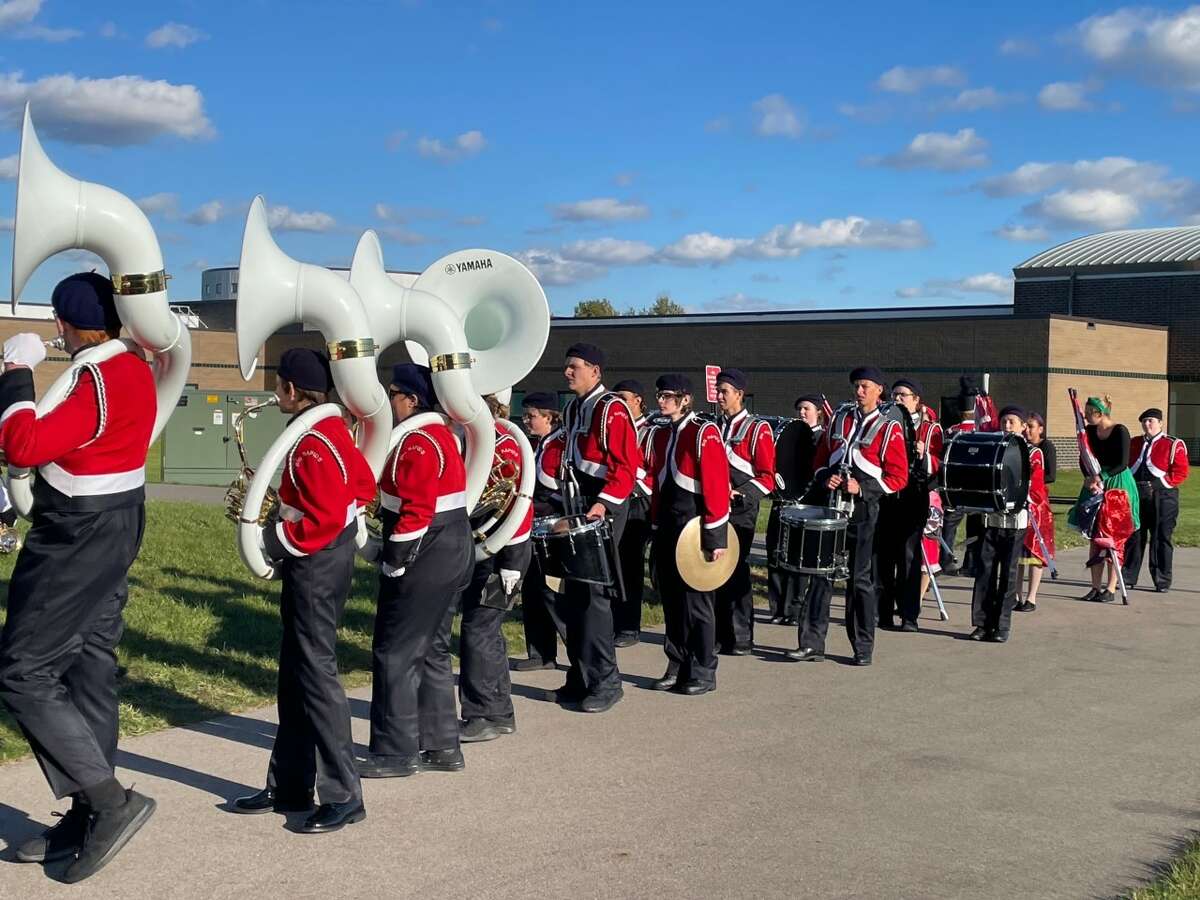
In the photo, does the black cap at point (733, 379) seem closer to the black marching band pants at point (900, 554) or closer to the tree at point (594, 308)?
the black marching band pants at point (900, 554)

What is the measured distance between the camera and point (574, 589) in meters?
8.18

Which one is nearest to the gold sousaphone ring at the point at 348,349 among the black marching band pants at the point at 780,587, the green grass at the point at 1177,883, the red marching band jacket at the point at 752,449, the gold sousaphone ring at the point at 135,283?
the gold sousaphone ring at the point at 135,283

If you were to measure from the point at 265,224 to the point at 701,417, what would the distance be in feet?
13.1

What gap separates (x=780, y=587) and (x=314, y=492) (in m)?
6.81

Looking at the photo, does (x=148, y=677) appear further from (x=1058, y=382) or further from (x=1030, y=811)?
(x=1058, y=382)

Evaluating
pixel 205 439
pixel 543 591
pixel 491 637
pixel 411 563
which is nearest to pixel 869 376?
pixel 543 591

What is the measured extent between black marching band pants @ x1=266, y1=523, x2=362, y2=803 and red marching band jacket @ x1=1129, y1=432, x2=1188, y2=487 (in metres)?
10.7

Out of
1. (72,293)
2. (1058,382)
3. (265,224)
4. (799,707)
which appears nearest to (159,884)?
(72,293)

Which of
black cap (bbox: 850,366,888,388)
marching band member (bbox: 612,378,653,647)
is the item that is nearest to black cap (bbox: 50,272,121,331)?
marching band member (bbox: 612,378,653,647)

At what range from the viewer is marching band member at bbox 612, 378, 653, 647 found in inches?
414

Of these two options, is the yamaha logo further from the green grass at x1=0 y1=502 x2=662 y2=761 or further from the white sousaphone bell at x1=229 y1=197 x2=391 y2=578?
the green grass at x1=0 y1=502 x2=662 y2=761

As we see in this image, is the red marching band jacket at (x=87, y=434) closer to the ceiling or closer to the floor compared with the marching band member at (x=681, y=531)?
closer to the ceiling

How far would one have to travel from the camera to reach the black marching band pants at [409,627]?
6.33 m

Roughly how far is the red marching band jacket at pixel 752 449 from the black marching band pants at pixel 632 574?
0.88 meters
